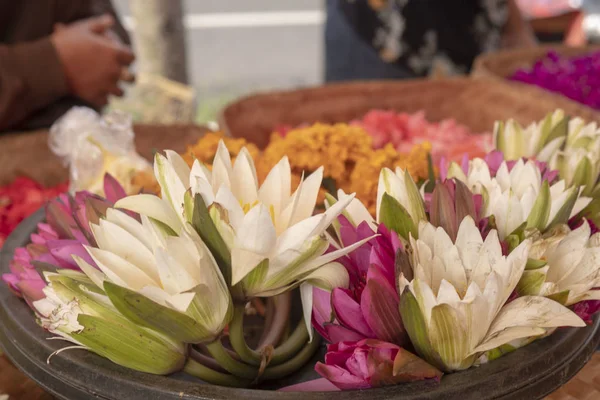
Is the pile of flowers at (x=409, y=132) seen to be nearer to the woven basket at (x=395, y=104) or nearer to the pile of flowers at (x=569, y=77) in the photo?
the woven basket at (x=395, y=104)

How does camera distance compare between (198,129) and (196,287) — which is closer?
(196,287)

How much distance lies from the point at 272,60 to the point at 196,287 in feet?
14.2

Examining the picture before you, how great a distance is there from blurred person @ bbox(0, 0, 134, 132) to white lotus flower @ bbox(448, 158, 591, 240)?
989 millimetres

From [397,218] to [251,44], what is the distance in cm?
444

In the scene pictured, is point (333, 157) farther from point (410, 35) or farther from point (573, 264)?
point (410, 35)

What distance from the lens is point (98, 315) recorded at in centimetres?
42

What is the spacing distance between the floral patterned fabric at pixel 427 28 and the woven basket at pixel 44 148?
864 mm

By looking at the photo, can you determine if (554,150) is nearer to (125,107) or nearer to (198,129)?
(198,129)

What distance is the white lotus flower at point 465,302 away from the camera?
0.39 metres

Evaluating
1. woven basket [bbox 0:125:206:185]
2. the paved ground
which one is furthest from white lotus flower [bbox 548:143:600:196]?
the paved ground

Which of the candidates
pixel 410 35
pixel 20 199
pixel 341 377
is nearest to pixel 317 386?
pixel 341 377

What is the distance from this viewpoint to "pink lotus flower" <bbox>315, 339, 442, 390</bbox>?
396 mm

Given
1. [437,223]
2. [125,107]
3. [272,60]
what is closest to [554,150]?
[437,223]

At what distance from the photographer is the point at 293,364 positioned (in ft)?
1.60
